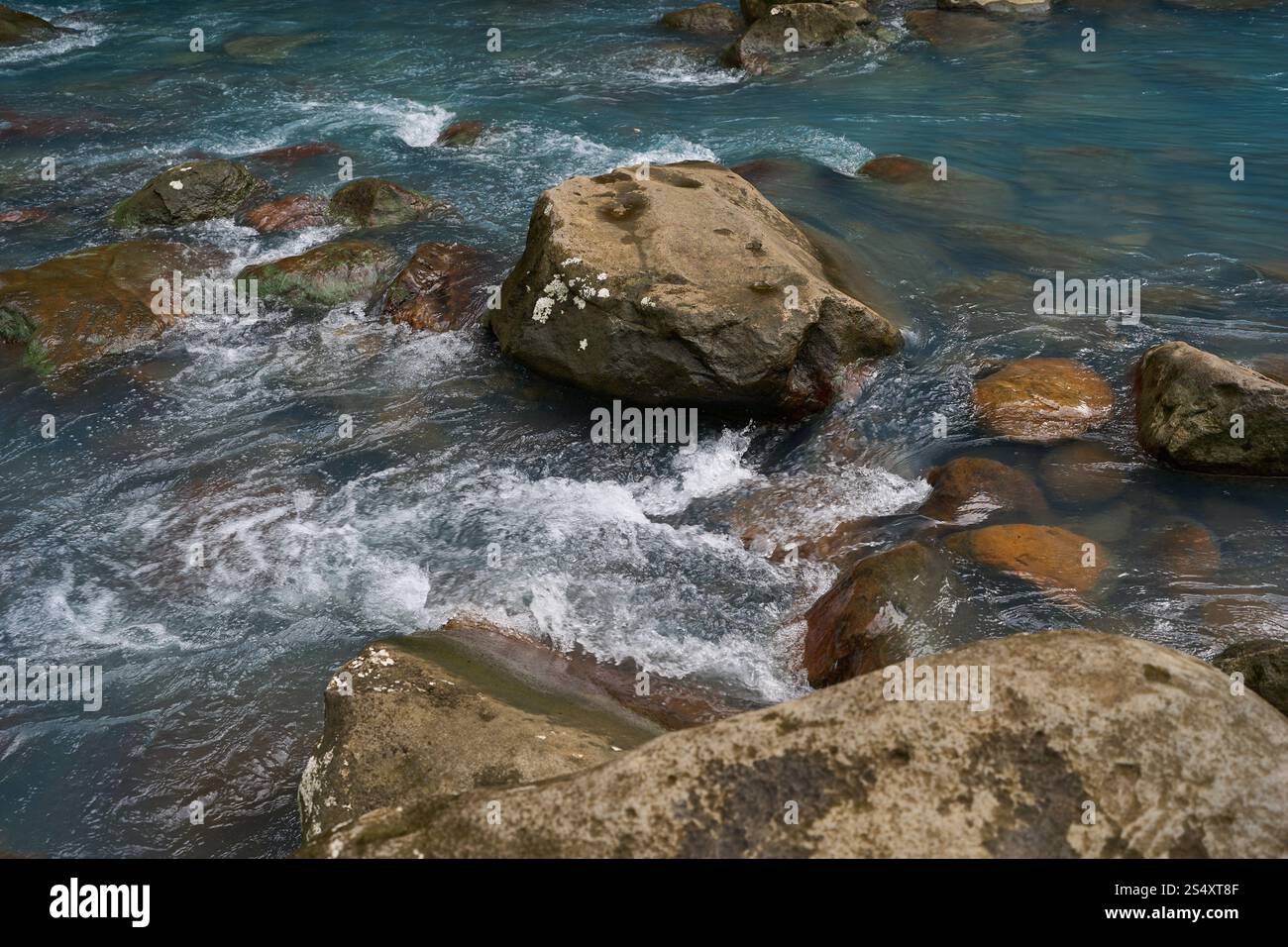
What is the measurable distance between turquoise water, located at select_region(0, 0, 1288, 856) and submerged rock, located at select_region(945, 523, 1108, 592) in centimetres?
19

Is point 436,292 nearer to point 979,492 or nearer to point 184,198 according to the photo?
point 184,198

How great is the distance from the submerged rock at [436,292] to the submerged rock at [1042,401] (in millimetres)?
4683

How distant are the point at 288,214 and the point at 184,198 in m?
1.18

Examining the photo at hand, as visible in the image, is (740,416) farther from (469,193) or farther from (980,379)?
(469,193)

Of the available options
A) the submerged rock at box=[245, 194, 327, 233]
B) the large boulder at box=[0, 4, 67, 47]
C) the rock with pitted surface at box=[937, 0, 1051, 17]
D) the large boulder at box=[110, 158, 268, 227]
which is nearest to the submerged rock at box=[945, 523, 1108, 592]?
the submerged rock at box=[245, 194, 327, 233]

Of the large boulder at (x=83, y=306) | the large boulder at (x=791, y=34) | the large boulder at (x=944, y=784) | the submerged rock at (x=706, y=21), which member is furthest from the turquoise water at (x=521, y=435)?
the submerged rock at (x=706, y=21)

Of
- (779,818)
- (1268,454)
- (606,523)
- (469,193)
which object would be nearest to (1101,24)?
(469,193)

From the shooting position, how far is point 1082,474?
26.2ft

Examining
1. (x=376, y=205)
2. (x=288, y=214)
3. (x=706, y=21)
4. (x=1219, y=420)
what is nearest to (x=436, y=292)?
(x=376, y=205)

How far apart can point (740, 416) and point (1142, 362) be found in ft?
Answer: 10.6

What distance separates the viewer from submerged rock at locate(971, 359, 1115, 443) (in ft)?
27.9

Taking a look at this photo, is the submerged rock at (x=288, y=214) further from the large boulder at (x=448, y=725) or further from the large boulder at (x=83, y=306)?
the large boulder at (x=448, y=725)

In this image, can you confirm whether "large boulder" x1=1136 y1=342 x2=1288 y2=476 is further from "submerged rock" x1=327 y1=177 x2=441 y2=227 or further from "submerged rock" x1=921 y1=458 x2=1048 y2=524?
"submerged rock" x1=327 y1=177 x2=441 y2=227

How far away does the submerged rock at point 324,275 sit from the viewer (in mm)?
10930
